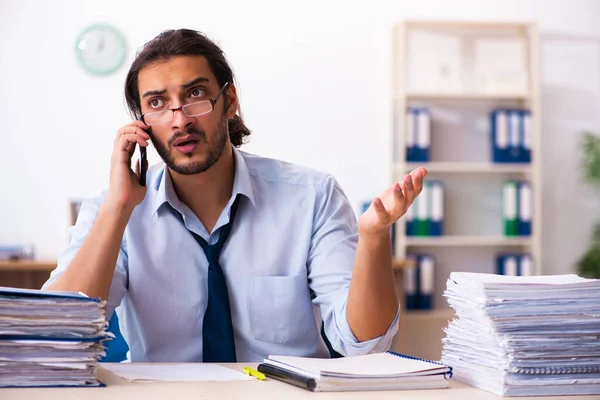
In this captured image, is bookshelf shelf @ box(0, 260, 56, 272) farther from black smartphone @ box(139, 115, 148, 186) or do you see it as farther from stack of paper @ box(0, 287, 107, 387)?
stack of paper @ box(0, 287, 107, 387)

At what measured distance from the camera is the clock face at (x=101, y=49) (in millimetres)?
4750

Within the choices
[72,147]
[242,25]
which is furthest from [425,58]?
[72,147]

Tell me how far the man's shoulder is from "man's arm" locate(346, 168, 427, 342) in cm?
42

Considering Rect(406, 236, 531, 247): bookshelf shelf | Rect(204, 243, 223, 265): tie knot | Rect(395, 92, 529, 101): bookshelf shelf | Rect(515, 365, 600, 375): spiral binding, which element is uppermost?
Rect(395, 92, 529, 101): bookshelf shelf

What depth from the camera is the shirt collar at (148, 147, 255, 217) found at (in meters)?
1.87

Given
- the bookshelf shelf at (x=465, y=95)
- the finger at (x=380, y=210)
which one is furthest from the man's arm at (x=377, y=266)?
the bookshelf shelf at (x=465, y=95)

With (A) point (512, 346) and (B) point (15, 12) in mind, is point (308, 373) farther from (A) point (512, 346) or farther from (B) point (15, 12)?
(B) point (15, 12)

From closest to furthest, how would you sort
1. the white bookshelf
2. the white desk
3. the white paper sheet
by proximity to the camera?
the white desk < the white paper sheet < the white bookshelf

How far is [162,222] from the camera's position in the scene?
186 cm

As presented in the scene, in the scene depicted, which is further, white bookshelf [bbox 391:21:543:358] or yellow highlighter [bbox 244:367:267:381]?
white bookshelf [bbox 391:21:543:358]

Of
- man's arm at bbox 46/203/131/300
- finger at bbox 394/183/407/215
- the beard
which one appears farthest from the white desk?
the beard

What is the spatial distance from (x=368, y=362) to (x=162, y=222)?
2.29 feet

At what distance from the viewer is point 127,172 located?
1.83m

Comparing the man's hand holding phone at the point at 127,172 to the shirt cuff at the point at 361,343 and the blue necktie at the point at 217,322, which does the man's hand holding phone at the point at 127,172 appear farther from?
the shirt cuff at the point at 361,343
